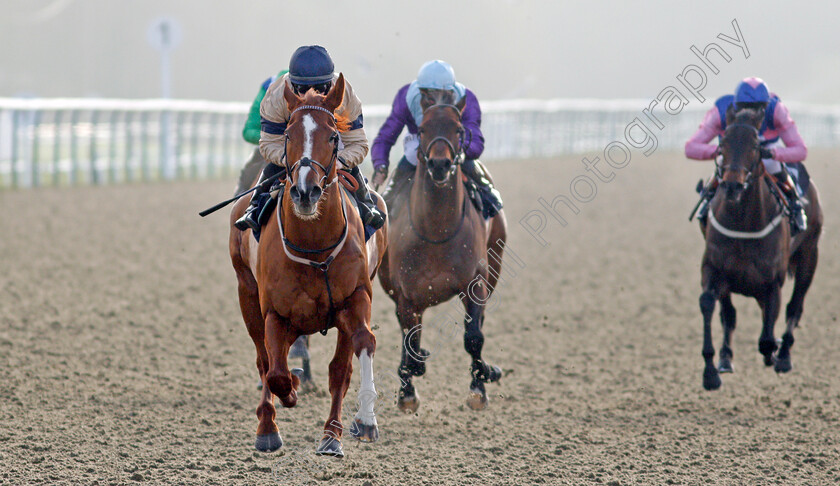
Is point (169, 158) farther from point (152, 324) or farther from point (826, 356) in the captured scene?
point (826, 356)

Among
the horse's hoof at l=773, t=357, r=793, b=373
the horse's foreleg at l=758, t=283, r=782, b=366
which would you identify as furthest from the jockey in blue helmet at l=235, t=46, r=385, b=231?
the horse's hoof at l=773, t=357, r=793, b=373

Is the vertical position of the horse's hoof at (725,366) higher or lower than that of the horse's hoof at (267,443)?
higher

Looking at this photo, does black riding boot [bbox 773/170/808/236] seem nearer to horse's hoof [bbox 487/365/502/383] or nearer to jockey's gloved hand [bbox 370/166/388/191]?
horse's hoof [bbox 487/365/502/383]

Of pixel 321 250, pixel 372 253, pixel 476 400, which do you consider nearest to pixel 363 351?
pixel 321 250

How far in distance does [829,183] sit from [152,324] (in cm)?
1739

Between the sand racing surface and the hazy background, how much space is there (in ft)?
146

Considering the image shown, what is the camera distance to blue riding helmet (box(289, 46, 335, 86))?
5254 mm

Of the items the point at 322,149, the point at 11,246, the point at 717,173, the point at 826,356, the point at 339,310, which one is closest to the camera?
the point at 322,149

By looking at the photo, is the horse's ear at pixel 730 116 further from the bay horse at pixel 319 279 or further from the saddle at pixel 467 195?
the bay horse at pixel 319 279

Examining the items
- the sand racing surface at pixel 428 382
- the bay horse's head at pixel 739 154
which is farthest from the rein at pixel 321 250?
the bay horse's head at pixel 739 154

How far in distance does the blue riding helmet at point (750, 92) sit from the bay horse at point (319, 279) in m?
3.08

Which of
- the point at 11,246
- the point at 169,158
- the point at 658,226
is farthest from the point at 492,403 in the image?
the point at 169,158

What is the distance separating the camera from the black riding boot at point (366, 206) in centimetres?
553

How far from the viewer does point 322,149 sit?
4.71 metres
